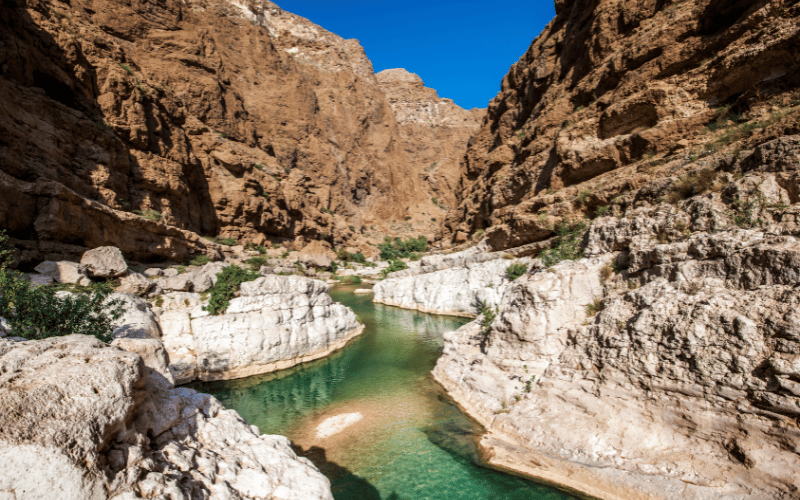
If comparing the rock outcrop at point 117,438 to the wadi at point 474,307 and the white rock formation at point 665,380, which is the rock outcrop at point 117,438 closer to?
the wadi at point 474,307

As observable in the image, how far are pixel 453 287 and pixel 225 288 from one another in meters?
14.0

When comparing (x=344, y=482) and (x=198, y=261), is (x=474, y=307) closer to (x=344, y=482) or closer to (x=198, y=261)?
(x=344, y=482)

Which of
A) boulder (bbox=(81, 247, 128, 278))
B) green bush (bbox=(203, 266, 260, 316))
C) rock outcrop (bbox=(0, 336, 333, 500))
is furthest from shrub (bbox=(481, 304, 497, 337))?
boulder (bbox=(81, 247, 128, 278))

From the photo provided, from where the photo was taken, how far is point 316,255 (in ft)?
139

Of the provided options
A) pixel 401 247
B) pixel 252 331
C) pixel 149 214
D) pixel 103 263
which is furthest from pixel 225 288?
pixel 401 247

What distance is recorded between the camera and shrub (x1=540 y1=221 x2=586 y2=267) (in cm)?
1223

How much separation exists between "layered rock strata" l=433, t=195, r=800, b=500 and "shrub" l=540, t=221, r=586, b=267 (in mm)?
2202

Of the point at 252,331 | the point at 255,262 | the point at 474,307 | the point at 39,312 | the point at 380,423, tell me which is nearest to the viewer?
the point at 39,312

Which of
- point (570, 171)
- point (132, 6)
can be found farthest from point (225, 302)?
point (132, 6)

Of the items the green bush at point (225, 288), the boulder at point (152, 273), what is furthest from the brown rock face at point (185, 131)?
the green bush at point (225, 288)

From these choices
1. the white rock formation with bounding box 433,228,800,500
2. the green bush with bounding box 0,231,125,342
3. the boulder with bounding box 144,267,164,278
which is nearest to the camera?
the white rock formation with bounding box 433,228,800,500

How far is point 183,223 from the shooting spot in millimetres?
29812

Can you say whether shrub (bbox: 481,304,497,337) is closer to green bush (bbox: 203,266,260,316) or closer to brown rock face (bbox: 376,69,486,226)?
green bush (bbox: 203,266,260,316)

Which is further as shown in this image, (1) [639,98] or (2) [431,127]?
(2) [431,127]
